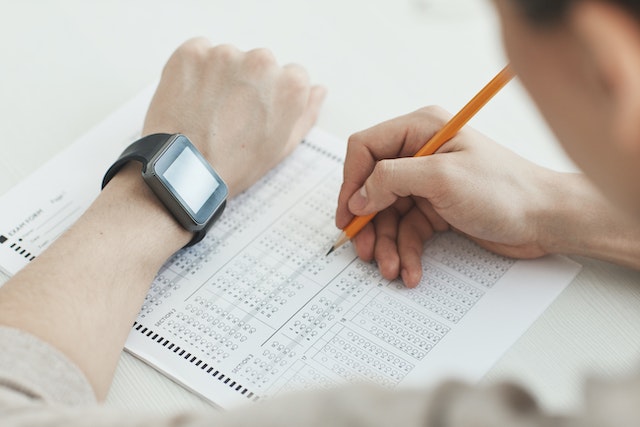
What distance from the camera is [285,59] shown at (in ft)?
4.59

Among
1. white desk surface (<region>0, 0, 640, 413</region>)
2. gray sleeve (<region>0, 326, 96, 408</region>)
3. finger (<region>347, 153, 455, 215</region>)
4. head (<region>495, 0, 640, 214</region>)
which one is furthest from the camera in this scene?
white desk surface (<region>0, 0, 640, 413</region>)

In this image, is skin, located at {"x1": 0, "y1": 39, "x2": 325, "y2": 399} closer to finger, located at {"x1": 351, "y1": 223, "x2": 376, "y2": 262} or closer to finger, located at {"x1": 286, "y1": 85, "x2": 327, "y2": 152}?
finger, located at {"x1": 286, "y1": 85, "x2": 327, "y2": 152}

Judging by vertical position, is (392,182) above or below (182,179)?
below

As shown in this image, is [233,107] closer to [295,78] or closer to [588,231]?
[295,78]

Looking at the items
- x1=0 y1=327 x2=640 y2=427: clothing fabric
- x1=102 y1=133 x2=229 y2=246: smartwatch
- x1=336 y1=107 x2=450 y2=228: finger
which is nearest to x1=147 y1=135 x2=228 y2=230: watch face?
x1=102 y1=133 x2=229 y2=246: smartwatch

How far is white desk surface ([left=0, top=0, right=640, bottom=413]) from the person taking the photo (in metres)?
1.26

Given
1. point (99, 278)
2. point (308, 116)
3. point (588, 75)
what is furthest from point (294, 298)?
point (588, 75)

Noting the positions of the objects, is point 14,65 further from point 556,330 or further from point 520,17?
point 520,17

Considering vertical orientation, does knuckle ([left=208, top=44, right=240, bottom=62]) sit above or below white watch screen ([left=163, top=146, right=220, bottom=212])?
above

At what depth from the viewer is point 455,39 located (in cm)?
144

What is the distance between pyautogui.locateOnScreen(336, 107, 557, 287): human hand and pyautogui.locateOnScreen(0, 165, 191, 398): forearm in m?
0.24

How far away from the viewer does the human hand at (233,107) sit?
1.16m

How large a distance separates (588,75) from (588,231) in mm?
558

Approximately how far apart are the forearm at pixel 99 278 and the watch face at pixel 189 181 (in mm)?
32
